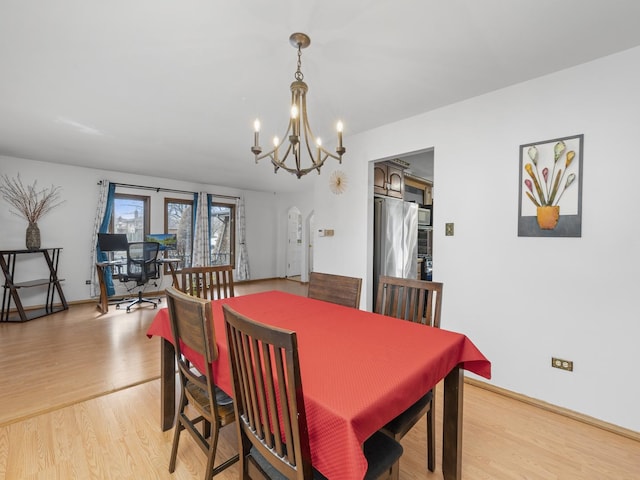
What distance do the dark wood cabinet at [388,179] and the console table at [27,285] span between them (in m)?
5.01

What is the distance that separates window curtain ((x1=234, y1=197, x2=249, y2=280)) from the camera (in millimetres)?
6883

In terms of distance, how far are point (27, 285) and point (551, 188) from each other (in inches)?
246

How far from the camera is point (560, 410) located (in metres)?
2.05

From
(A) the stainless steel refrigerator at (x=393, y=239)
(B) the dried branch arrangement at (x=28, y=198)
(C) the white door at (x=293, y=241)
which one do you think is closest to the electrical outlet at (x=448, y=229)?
(A) the stainless steel refrigerator at (x=393, y=239)

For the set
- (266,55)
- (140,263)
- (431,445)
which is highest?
(266,55)

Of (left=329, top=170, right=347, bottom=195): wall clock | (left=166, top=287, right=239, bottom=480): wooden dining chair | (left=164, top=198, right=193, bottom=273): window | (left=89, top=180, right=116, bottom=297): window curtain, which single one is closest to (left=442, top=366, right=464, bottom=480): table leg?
(left=166, top=287, right=239, bottom=480): wooden dining chair

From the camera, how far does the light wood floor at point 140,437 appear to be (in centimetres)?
156

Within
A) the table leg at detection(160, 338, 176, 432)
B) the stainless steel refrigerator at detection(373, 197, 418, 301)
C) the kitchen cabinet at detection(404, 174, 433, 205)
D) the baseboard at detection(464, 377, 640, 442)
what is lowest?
the baseboard at detection(464, 377, 640, 442)

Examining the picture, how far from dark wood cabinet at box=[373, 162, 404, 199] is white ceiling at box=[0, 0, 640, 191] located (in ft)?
1.92

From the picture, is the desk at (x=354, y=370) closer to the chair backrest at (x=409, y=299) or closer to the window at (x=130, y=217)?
the chair backrest at (x=409, y=299)

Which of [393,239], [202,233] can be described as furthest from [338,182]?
[202,233]

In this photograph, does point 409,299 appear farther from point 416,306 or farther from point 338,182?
point 338,182

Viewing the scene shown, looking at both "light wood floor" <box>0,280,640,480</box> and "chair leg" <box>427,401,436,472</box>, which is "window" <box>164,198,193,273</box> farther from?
"chair leg" <box>427,401,436,472</box>

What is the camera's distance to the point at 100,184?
5090mm
